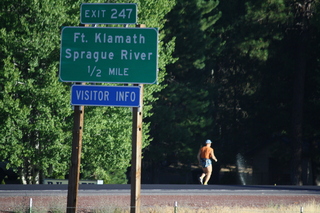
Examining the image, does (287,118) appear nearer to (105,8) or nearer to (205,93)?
(205,93)

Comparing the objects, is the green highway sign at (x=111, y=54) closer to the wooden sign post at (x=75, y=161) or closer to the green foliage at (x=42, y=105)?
the wooden sign post at (x=75, y=161)

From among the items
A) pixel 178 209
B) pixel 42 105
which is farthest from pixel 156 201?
pixel 42 105

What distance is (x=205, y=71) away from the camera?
45.4 meters

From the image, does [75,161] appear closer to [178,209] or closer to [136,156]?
[136,156]

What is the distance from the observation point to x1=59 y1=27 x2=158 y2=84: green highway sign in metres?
13.4

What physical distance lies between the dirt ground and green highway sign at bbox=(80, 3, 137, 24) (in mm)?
5128

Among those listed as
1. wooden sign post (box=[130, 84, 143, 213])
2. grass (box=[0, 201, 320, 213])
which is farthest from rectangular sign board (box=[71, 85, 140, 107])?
grass (box=[0, 201, 320, 213])

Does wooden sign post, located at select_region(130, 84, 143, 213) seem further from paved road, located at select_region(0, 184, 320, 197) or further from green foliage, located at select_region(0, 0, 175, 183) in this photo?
green foliage, located at select_region(0, 0, 175, 183)

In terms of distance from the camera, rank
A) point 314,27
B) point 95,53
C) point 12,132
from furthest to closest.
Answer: point 314,27
point 12,132
point 95,53

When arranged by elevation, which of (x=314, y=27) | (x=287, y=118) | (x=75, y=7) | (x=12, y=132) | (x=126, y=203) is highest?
(x=314, y=27)

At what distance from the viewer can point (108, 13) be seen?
1359cm

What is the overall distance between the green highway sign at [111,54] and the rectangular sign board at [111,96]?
0.22 meters

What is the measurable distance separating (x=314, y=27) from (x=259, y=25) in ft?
11.3

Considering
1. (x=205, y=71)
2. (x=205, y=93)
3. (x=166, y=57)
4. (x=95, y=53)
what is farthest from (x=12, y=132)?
(x=205, y=71)
